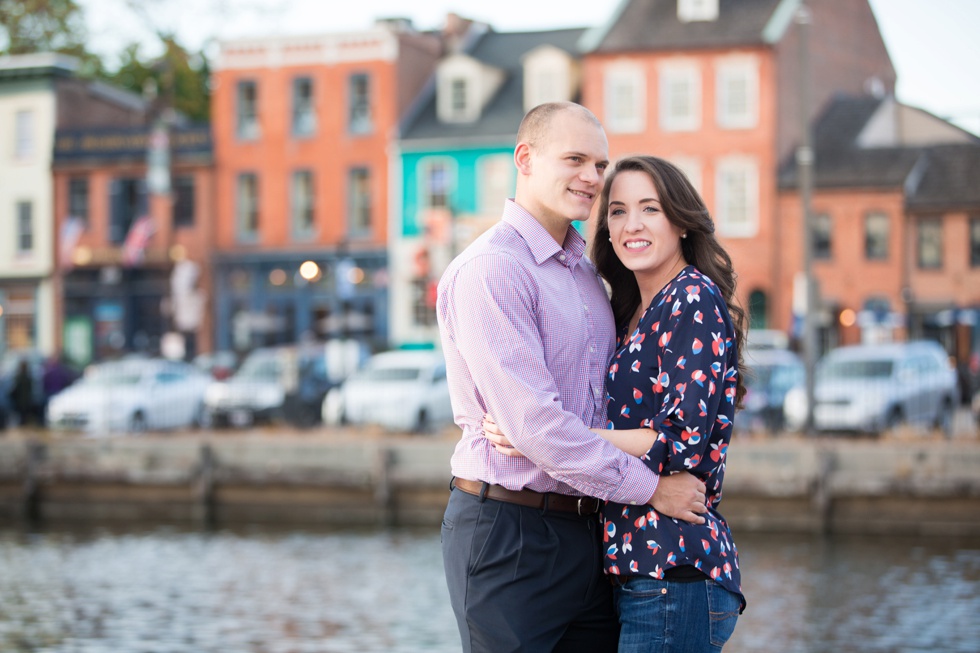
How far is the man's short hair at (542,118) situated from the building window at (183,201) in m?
45.1

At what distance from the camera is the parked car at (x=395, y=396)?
25078 millimetres

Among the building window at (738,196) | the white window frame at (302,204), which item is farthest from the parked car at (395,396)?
the white window frame at (302,204)

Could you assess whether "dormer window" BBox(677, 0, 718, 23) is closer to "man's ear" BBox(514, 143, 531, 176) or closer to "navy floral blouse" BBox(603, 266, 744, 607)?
"man's ear" BBox(514, 143, 531, 176)

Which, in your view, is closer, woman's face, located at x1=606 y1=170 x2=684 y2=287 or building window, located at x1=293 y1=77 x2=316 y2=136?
woman's face, located at x1=606 y1=170 x2=684 y2=287

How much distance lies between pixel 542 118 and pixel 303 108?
44.1 metres

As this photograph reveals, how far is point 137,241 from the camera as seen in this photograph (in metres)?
47.5

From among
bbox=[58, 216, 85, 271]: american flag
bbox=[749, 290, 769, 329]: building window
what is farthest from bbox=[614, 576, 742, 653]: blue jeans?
bbox=[58, 216, 85, 271]: american flag

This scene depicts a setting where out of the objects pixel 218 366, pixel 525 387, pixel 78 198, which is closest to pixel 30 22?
pixel 525 387

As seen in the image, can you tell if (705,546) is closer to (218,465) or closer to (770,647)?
(770,647)

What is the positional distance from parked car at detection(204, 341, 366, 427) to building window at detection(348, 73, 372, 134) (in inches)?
710

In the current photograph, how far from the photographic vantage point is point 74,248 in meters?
48.6

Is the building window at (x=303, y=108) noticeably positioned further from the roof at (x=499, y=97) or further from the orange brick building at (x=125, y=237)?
the roof at (x=499, y=97)

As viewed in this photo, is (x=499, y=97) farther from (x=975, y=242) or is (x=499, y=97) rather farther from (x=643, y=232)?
(x=643, y=232)

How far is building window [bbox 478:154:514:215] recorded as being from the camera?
148 ft
